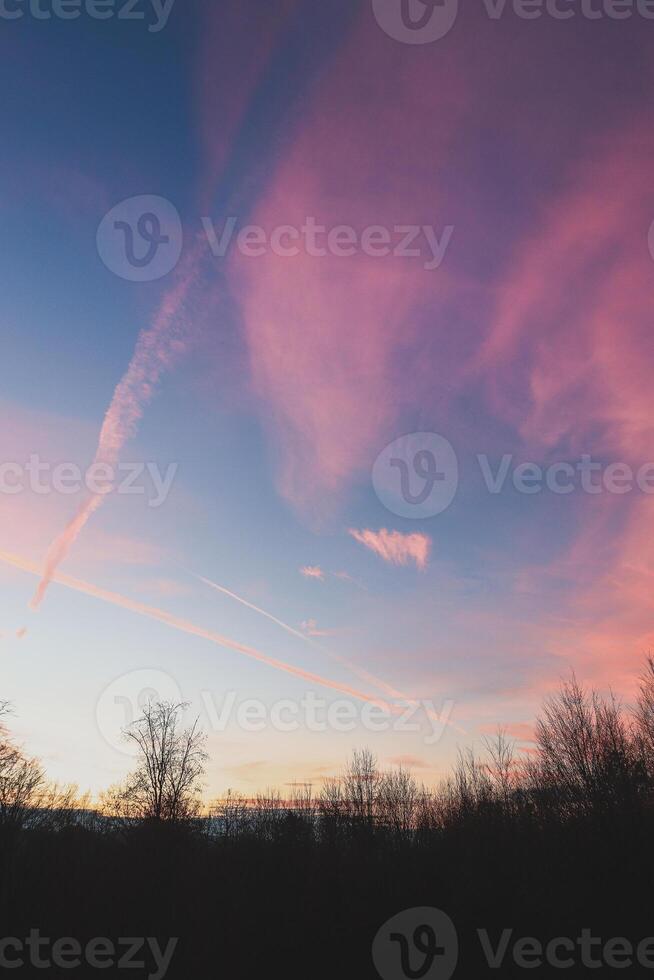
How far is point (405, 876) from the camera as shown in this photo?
1210 inches

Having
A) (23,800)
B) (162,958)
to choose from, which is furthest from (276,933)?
(23,800)

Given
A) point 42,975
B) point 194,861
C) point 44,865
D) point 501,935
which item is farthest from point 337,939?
point 194,861

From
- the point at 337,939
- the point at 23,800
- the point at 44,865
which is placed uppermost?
the point at 23,800

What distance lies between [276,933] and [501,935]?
861 centimetres

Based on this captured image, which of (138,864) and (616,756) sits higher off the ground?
(616,756)

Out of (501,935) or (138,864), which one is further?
(138,864)

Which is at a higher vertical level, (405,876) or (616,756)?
(616,756)

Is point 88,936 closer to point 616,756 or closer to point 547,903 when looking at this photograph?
point 547,903

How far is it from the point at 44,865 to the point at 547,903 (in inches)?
899

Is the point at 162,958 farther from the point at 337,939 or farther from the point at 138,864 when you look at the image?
the point at 138,864

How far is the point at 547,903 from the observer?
22016 millimetres

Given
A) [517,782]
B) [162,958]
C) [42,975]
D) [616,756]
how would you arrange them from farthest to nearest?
[517,782], [616,756], [162,958], [42,975]

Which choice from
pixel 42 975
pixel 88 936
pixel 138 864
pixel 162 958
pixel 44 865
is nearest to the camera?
pixel 42 975

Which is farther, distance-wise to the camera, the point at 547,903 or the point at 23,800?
the point at 23,800
